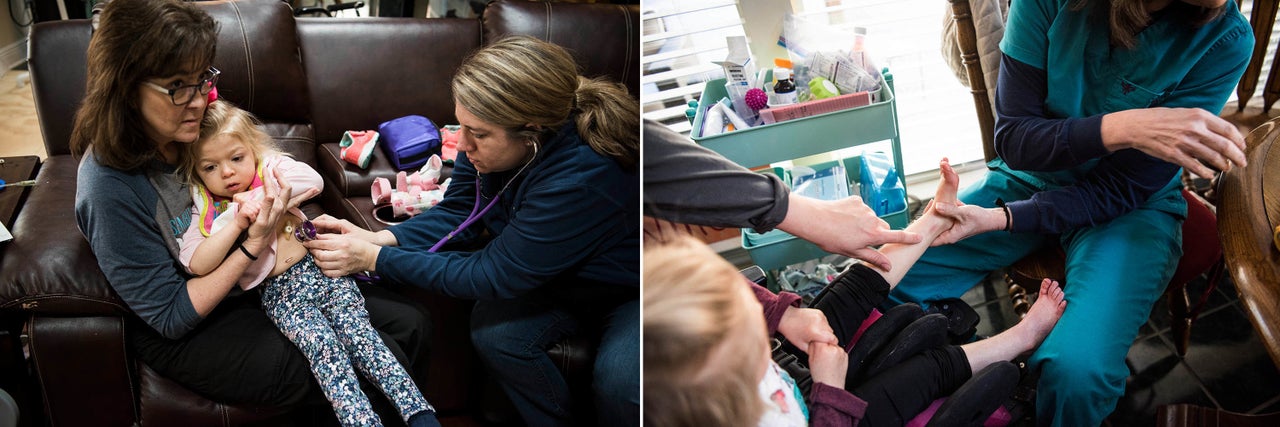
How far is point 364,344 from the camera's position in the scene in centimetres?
93

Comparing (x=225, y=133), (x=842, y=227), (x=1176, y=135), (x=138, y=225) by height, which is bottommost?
(x=138, y=225)

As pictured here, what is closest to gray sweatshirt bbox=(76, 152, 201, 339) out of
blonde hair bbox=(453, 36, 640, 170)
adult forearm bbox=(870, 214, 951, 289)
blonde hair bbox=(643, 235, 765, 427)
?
blonde hair bbox=(453, 36, 640, 170)

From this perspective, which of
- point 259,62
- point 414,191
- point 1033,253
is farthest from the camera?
point 414,191

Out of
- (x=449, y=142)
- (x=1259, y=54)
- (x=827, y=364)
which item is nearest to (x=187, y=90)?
(x=449, y=142)

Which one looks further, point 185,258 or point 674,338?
point 185,258

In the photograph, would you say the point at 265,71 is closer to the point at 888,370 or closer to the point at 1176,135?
the point at 888,370

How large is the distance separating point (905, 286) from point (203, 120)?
759 mm

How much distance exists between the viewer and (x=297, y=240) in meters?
0.93

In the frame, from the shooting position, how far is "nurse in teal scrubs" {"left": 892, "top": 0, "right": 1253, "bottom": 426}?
2.29ft

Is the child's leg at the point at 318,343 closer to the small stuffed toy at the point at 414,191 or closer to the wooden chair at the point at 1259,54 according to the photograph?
the small stuffed toy at the point at 414,191

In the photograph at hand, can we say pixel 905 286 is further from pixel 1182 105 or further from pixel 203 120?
pixel 203 120

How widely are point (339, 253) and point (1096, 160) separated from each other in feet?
2.59

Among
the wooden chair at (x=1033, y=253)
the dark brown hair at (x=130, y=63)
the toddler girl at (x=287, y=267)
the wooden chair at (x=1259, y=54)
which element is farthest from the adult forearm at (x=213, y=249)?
the wooden chair at (x=1259, y=54)

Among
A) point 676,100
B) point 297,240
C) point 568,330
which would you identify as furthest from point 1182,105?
point 297,240
